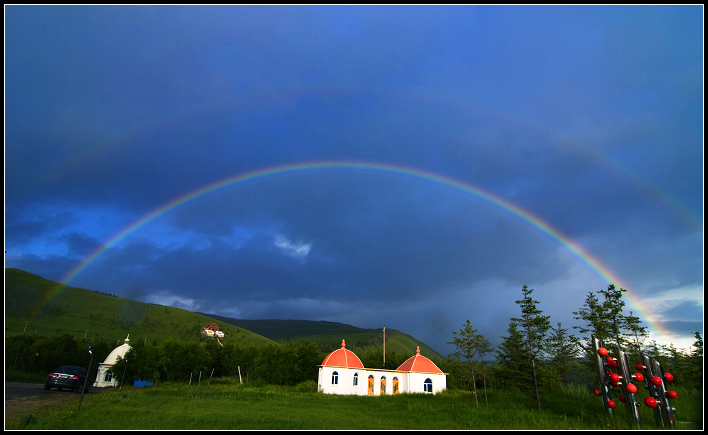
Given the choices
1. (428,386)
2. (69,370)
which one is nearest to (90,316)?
(69,370)

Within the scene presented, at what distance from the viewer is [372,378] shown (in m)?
40.8

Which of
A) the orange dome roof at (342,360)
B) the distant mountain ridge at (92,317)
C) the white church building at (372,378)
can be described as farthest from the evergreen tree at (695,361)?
the distant mountain ridge at (92,317)

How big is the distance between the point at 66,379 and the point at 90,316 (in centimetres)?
10444

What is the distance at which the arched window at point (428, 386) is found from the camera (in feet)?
133

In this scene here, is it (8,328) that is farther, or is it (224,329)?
(224,329)

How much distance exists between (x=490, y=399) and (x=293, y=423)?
20.8 m

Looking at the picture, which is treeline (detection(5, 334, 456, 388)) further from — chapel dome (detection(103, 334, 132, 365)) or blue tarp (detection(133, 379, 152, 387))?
chapel dome (detection(103, 334, 132, 365))

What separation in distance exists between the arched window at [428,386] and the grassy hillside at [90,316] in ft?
250

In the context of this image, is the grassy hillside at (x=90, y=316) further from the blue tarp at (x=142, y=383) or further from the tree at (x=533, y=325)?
the tree at (x=533, y=325)

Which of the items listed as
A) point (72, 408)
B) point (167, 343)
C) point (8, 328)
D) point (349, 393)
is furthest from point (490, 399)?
point (8, 328)

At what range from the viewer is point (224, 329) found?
118 meters

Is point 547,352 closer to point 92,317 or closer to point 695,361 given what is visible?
point 695,361

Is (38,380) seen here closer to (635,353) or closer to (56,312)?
(635,353)

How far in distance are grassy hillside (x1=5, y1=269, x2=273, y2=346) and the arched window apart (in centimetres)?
7631
